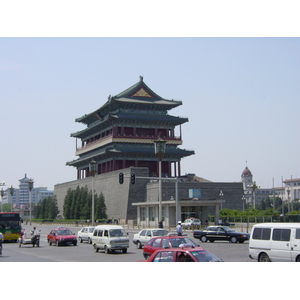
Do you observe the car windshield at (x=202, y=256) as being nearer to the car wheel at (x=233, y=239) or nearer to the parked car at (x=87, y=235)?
the car wheel at (x=233, y=239)

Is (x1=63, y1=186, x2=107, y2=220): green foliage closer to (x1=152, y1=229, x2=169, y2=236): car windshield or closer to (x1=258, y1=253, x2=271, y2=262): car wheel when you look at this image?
(x1=152, y1=229, x2=169, y2=236): car windshield

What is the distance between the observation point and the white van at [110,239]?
29.0 meters

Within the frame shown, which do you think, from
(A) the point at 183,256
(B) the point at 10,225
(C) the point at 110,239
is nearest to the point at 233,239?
(C) the point at 110,239

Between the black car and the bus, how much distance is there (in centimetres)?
1577

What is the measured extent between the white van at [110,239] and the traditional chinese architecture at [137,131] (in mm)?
58093

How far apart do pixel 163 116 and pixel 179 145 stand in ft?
21.1

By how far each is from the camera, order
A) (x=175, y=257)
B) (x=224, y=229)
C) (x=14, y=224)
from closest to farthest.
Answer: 1. (x=175, y=257)
2. (x=224, y=229)
3. (x=14, y=224)

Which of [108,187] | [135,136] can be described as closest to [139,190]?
[108,187]

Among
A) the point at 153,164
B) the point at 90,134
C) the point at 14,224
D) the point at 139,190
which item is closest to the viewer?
the point at 14,224

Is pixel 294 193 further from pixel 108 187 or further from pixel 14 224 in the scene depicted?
pixel 14 224

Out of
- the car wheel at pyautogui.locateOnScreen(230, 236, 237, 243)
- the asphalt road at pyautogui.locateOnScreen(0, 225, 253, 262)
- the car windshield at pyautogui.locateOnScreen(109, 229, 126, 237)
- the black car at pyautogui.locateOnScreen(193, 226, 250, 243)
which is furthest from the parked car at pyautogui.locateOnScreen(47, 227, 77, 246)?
the car wheel at pyautogui.locateOnScreen(230, 236, 237, 243)

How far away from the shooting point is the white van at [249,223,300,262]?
19.3 meters

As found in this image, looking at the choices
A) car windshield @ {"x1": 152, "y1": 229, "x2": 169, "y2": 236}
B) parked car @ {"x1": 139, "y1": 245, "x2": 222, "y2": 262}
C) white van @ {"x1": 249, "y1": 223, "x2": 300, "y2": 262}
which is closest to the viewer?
parked car @ {"x1": 139, "y1": 245, "x2": 222, "y2": 262}

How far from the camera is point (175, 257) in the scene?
15.1m
